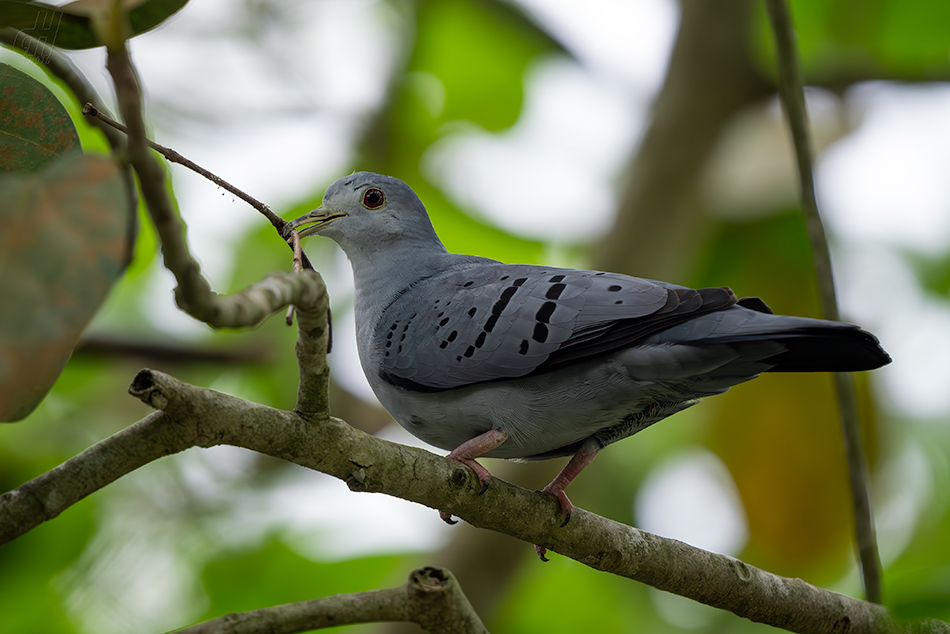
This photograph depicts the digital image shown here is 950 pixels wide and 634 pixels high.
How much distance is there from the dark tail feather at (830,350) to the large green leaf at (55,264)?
1.69 m

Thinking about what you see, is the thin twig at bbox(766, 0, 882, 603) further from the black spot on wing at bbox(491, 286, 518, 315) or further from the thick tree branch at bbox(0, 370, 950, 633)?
the black spot on wing at bbox(491, 286, 518, 315)

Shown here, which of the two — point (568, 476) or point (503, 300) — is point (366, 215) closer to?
point (503, 300)

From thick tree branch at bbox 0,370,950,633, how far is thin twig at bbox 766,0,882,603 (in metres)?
0.20

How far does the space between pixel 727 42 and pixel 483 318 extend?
122 inches

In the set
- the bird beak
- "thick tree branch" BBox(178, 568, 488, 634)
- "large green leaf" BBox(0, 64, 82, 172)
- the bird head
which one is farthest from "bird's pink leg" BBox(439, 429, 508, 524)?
"large green leaf" BBox(0, 64, 82, 172)

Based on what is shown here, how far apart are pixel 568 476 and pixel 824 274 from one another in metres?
1.10

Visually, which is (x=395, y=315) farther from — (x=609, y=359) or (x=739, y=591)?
(x=739, y=591)

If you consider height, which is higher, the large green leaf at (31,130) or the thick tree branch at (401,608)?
the large green leaf at (31,130)

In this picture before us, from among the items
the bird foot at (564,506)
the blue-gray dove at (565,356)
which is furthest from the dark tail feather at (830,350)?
the bird foot at (564,506)

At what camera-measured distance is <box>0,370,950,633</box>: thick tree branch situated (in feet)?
5.44

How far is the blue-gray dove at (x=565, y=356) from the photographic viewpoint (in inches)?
89.9

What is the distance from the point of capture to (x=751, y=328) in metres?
2.21

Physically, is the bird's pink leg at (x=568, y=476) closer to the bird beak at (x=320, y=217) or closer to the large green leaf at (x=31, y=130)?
the bird beak at (x=320, y=217)

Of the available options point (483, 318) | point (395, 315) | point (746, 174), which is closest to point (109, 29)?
point (483, 318)
